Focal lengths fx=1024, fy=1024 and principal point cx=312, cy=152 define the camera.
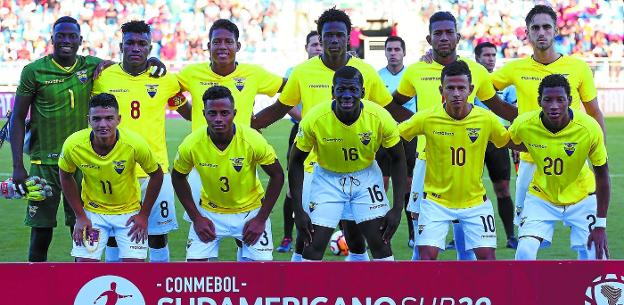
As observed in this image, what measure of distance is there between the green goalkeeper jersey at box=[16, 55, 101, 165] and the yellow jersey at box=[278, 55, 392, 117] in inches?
63.8

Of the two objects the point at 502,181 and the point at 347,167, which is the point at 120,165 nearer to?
the point at 347,167

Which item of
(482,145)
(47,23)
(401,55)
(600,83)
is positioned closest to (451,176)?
(482,145)

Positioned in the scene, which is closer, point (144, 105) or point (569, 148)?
point (569, 148)

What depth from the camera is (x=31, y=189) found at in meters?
7.87

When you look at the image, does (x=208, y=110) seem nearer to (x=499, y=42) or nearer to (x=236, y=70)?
(x=236, y=70)

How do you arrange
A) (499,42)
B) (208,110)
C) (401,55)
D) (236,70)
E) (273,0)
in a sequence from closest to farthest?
1. (208,110)
2. (236,70)
3. (401,55)
4. (499,42)
5. (273,0)

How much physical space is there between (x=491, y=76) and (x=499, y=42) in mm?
20449

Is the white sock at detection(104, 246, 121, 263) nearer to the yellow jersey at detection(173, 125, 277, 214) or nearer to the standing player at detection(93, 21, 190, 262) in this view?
the standing player at detection(93, 21, 190, 262)

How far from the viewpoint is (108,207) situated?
757cm

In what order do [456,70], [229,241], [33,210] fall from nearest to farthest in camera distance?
[456,70]
[33,210]
[229,241]

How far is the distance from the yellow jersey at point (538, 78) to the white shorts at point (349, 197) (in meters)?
1.51

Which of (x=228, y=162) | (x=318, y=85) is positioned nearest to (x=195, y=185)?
(x=228, y=162)

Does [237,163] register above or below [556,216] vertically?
above

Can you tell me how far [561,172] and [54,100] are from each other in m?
3.92
